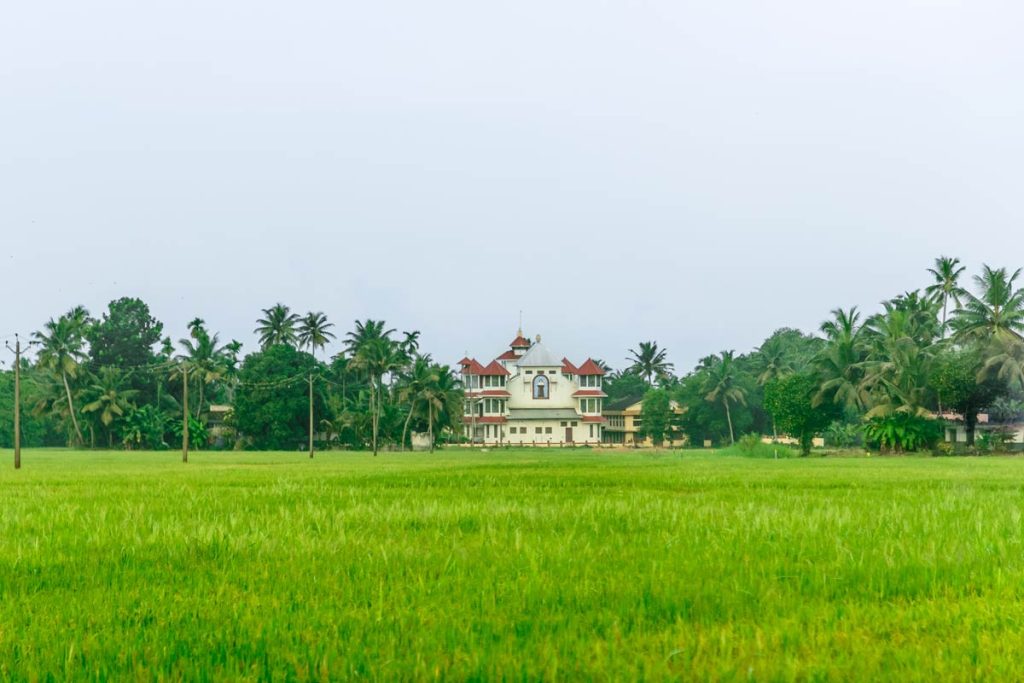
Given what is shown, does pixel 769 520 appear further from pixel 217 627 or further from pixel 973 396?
pixel 973 396

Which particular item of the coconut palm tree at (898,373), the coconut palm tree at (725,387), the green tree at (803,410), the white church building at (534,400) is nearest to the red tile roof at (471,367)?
the white church building at (534,400)

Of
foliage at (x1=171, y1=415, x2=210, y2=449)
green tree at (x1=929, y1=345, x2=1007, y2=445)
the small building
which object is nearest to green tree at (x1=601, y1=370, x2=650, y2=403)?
the small building

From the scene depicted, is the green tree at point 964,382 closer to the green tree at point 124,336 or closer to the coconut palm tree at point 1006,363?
the coconut palm tree at point 1006,363

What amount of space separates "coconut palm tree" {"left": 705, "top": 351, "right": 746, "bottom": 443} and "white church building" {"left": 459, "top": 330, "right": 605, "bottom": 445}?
14.4 metres

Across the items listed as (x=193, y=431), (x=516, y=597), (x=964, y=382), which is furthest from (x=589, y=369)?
(x=516, y=597)

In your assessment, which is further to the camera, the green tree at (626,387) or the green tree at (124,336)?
the green tree at (626,387)

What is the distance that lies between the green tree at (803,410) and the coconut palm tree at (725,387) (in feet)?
77.0

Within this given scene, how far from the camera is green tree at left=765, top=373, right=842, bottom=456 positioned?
64.3 m

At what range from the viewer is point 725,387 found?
9056 centimetres

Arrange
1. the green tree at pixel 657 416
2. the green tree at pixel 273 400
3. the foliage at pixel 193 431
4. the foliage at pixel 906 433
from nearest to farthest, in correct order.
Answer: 1. the foliage at pixel 906 433
2. the green tree at pixel 273 400
3. the foliage at pixel 193 431
4. the green tree at pixel 657 416

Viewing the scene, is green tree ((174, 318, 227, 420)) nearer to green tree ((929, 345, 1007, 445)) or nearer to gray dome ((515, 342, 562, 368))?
gray dome ((515, 342, 562, 368))

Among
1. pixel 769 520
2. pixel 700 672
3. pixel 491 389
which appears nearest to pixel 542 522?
pixel 769 520

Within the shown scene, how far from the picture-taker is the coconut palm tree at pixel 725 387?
89812 mm

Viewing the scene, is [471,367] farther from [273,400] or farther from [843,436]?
[843,436]
